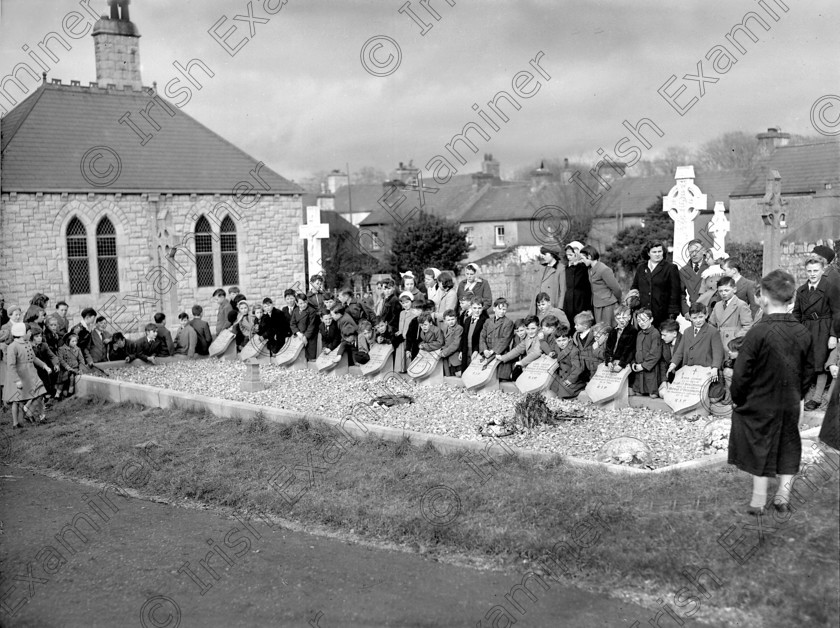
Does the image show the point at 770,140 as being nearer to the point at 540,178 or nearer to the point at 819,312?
the point at 540,178

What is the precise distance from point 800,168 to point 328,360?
25806 mm

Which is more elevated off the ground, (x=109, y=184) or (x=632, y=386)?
(x=109, y=184)

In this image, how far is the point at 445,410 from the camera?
10156mm

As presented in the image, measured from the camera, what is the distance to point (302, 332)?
14.3 meters

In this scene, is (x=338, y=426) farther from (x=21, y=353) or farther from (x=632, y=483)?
(x=21, y=353)

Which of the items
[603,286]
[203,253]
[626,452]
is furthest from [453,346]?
[203,253]

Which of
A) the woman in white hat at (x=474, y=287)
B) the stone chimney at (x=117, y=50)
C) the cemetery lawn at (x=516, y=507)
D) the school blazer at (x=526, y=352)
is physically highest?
the stone chimney at (x=117, y=50)

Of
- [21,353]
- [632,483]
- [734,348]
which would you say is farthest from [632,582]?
[21,353]

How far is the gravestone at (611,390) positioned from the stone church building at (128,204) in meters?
15.3

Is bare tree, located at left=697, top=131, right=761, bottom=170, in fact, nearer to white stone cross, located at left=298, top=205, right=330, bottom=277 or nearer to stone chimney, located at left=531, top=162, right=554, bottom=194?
stone chimney, located at left=531, top=162, right=554, bottom=194

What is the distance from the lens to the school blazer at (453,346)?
11.6 meters

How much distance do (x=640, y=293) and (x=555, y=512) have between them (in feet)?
16.5

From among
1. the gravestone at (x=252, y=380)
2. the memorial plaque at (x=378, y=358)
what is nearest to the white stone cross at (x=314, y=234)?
the memorial plaque at (x=378, y=358)

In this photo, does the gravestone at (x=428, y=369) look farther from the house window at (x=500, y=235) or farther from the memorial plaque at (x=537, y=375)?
the house window at (x=500, y=235)
